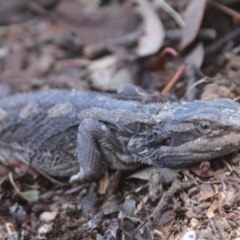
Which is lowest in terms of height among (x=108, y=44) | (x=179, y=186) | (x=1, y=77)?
(x=1, y=77)

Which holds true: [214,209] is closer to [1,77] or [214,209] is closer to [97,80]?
[97,80]

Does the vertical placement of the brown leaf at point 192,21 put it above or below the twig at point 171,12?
above

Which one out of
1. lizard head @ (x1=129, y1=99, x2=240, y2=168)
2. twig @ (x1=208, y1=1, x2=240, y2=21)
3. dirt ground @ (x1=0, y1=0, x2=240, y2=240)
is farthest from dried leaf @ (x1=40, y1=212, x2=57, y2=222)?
twig @ (x1=208, y1=1, x2=240, y2=21)

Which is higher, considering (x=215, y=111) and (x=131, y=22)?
(x=215, y=111)

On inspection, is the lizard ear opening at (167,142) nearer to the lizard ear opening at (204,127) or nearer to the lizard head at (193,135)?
the lizard head at (193,135)

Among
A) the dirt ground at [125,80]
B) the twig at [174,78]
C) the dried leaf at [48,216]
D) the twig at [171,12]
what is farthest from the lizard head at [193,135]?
the twig at [171,12]

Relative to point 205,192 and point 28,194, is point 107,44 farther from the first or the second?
point 205,192

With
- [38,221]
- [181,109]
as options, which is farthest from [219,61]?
[38,221]

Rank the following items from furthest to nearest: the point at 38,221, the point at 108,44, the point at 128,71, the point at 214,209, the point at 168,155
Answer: the point at 108,44 → the point at 128,71 → the point at 38,221 → the point at 168,155 → the point at 214,209

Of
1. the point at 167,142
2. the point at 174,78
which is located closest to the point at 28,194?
the point at 167,142
